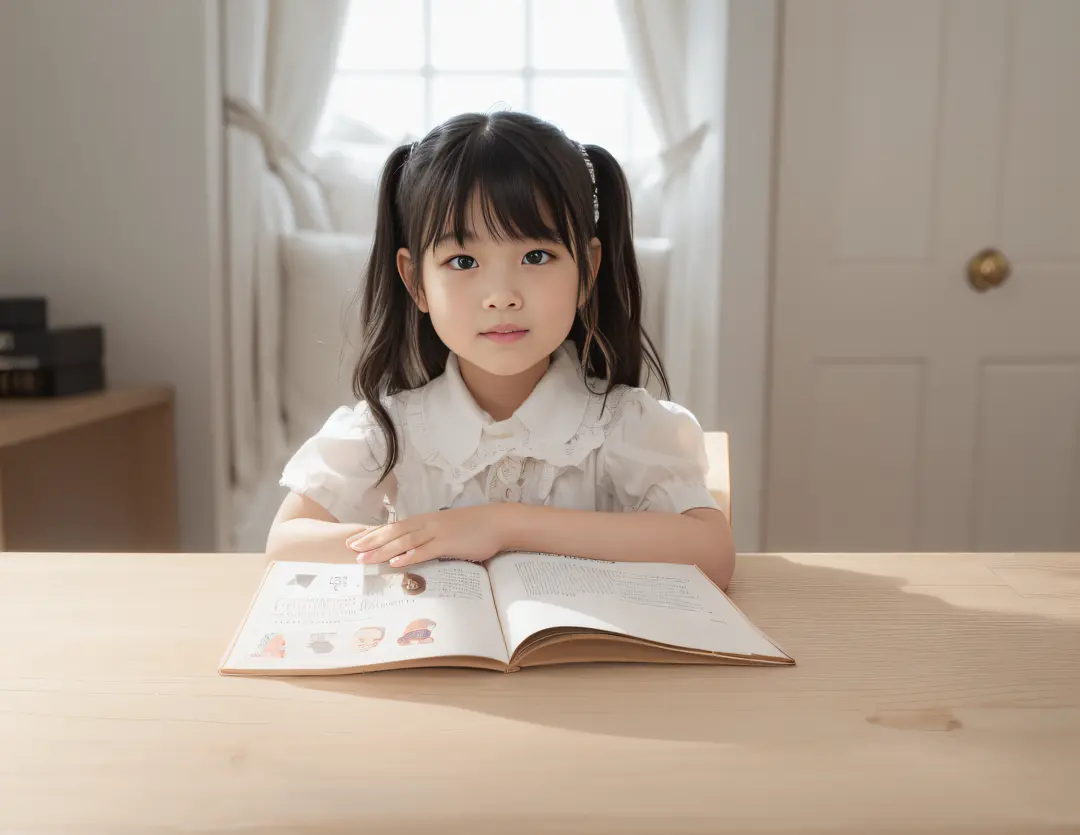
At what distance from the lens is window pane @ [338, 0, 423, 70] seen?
2592 mm

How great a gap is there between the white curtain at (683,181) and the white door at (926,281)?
200mm

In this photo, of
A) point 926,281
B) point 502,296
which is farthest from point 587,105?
point 502,296

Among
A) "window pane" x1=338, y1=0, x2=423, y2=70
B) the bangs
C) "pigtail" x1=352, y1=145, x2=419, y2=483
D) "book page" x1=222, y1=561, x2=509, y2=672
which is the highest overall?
"window pane" x1=338, y1=0, x2=423, y2=70

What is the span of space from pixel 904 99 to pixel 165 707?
237cm

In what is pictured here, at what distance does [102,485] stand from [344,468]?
134 centimetres

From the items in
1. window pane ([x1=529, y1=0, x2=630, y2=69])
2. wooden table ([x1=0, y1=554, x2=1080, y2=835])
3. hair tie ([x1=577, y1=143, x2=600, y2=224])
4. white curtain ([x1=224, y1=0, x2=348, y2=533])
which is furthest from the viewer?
window pane ([x1=529, y1=0, x2=630, y2=69])

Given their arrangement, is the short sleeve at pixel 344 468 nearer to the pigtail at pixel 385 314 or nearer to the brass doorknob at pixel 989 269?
the pigtail at pixel 385 314

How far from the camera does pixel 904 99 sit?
249 cm

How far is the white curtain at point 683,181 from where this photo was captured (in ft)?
8.15

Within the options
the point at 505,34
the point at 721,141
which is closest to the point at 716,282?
the point at 721,141

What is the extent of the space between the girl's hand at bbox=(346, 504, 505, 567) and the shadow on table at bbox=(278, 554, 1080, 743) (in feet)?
0.75

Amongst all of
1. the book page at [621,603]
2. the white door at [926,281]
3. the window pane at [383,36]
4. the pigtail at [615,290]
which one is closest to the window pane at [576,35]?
the window pane at [383,36]

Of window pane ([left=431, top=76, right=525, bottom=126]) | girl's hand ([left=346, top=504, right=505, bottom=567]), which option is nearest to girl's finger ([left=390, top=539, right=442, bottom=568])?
girl's hand ([left=346, top=504, right=505, bottom=567])

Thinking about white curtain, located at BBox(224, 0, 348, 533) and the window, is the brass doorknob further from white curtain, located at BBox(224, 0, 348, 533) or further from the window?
white curtain, located at BBox(224, 0, 348, 533)
